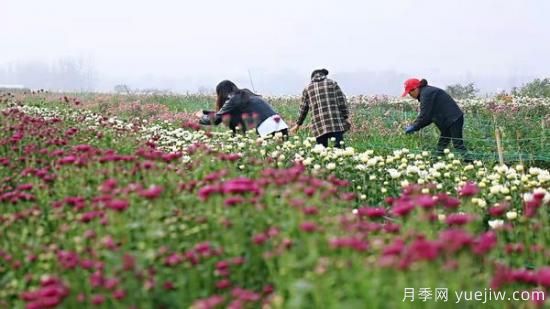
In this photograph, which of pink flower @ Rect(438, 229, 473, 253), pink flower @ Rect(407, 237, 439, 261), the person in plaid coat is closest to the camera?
pink flower @ Rect(407, 237, 439, 261)

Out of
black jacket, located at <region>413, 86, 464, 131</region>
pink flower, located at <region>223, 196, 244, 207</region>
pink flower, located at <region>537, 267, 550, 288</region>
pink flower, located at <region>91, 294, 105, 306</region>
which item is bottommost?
pink flower, located at <region>91, 294, 105, 306</region>

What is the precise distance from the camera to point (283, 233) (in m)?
2.78

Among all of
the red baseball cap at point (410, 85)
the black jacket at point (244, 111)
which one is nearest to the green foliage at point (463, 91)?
the red baseball cap at point (410, 85)

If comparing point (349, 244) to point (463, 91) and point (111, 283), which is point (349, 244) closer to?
point (111, 283)

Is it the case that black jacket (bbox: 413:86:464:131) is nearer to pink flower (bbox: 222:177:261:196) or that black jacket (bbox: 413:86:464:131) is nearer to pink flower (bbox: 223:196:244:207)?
pink flower (bbox: 222:177:261:196)

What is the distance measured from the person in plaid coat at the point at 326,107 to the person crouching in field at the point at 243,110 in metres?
0.35

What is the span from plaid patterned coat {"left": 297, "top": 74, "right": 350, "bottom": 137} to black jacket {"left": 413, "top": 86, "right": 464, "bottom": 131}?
123 cm

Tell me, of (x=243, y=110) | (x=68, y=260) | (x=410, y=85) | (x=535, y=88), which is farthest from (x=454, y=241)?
(x=535, y=88)

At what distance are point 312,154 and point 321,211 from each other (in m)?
2.94

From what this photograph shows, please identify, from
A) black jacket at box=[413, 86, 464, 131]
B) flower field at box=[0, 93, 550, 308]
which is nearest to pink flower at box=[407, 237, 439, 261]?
flower field at box=[0, 93, 550, 308]

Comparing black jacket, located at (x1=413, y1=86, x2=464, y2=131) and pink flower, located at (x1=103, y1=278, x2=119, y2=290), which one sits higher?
black jacket, located at (x1=413, y1=86, x2=464, y2=131)

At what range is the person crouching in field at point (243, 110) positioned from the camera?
7.62 metres

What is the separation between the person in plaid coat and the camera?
8031 mm

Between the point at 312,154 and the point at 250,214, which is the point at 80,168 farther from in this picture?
the point at 312,154
